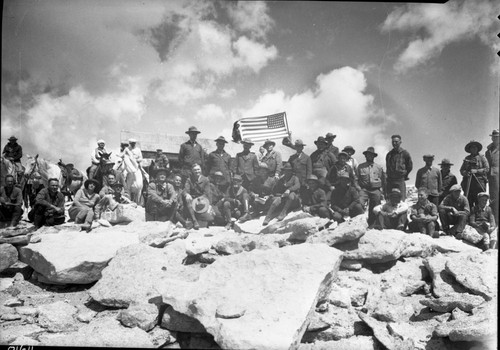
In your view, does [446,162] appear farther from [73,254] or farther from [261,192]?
[73,254]

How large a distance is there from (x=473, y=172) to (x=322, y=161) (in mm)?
2701

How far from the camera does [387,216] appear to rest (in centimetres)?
597

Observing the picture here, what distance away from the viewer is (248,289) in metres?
3.85

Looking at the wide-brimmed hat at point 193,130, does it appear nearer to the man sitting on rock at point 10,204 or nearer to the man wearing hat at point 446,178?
the man sitting on rock at point 10,204

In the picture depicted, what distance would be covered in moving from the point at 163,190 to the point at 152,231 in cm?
107

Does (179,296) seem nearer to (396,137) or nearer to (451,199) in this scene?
(396,137)

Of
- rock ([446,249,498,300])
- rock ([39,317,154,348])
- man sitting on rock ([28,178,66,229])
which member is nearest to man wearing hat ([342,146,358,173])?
rock ([446,249,498,300])

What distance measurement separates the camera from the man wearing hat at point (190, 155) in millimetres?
6473

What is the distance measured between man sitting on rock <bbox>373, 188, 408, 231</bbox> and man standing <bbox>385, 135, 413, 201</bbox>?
0.25 metres

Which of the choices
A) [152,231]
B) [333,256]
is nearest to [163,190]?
[152,231]

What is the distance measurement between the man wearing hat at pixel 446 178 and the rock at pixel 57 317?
6.28 meters

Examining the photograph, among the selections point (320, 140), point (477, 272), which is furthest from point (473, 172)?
point (320, 140)

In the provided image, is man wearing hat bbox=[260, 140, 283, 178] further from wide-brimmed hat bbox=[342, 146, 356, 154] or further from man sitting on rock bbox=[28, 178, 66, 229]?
man sitting on rock bbox=[28, 178, 66, 229]

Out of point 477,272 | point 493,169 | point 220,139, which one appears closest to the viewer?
point 477,272
